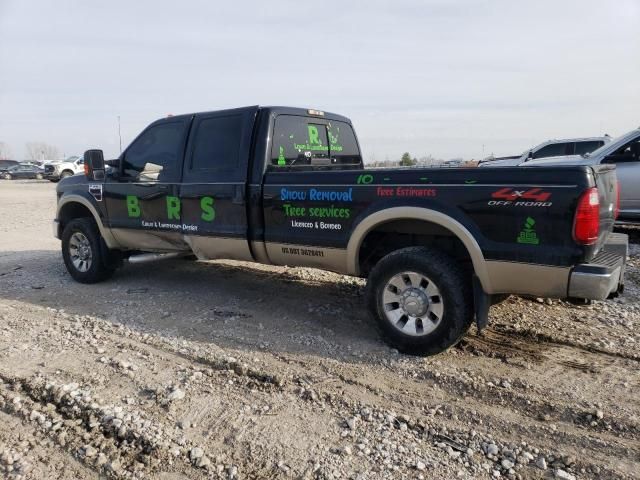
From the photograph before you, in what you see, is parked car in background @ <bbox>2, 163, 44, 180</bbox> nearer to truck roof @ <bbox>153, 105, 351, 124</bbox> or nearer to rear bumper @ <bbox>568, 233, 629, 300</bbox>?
truck roof @ <bbox>153, 105, 351, 124</bbox>

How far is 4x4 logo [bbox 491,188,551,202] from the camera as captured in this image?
3347 mm

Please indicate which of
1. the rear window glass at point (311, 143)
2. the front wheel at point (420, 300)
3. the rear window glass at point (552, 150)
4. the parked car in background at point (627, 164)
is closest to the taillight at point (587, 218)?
the front wheel at point (420, 300)

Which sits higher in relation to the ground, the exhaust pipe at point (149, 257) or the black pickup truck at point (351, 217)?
the black pickup truck at point (351, 217)

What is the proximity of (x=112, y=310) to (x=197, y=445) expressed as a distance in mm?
2910

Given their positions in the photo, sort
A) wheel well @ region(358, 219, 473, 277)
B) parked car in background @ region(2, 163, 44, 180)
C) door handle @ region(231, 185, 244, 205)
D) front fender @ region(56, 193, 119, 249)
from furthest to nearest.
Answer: parked car in background @ region(2, 163, 44, 180), front fender @ region(56, 193, 119, 249), door handle @ region(231, 185, 244, 205), wheel well @ region(358, 219, 473, 277)

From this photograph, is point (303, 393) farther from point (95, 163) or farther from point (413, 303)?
point (95, 163)

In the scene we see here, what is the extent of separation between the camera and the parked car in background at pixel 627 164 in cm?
788

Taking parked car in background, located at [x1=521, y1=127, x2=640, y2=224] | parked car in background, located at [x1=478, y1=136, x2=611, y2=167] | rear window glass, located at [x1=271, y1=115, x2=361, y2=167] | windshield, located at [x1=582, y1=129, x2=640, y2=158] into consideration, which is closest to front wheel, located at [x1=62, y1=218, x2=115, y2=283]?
rear window glass, located at [x1=271, y1=115, x2=361, y2=167]

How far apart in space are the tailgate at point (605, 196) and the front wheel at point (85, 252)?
5506 millimetres

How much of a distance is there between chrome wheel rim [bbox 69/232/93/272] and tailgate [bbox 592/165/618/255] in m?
5.70

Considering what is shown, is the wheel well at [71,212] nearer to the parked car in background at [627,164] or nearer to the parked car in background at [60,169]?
the parked car in background at [627,164]

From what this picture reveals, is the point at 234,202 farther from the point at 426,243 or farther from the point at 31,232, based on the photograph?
the point at 31,232

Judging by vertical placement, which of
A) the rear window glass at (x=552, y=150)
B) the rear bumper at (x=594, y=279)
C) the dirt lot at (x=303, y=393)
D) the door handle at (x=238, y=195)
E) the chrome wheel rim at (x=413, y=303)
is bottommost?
the dirt lot at (x=303, y=393)

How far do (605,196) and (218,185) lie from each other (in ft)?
11.3
